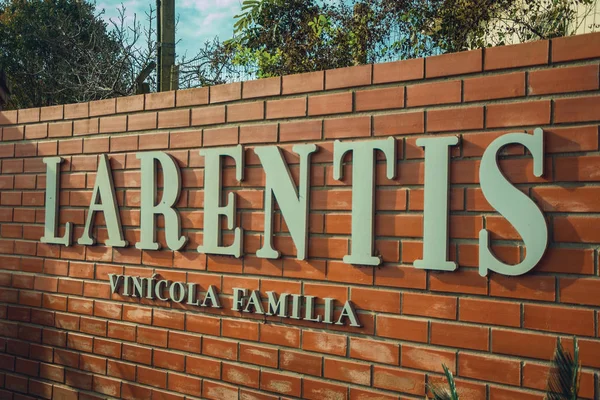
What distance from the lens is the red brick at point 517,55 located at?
213 cm

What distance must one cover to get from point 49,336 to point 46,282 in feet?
1.05

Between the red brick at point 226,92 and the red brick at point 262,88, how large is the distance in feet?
0.12

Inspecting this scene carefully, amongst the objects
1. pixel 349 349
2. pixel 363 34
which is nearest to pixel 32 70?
pixel 363 34

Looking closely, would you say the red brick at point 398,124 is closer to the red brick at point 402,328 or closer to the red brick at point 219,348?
the red brick at point 402,328

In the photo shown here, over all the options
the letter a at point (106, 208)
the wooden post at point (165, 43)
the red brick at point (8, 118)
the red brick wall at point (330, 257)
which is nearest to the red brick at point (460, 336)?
the red brick wall at point (330, 257)

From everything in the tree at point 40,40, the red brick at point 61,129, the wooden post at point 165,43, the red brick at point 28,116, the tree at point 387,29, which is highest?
Answer: the tree at point 40,40

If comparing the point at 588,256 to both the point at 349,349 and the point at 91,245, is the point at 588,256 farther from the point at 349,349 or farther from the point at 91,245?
the point at 91,245

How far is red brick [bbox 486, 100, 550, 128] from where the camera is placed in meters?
2.11

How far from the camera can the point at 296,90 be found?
8.81 ft

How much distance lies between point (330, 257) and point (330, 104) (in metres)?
0.67

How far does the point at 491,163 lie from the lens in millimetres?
2172

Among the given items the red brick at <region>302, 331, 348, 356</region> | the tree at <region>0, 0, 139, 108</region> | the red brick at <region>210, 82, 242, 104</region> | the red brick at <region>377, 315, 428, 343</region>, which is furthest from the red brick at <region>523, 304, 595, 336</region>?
the tree at <region>0, 0, 139, 108</region>

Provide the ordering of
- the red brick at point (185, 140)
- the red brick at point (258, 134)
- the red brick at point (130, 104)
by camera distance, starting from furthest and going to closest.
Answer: the red brick at point (130, 104), the red brick at point (185, 140), the red brick at point (258, 134)

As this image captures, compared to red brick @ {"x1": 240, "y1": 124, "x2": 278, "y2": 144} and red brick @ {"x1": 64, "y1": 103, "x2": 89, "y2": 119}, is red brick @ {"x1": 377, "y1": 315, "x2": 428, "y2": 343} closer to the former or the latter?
red brick @ {"x1": 240, "y1": 124, "x2": 278, "y2": 144}
